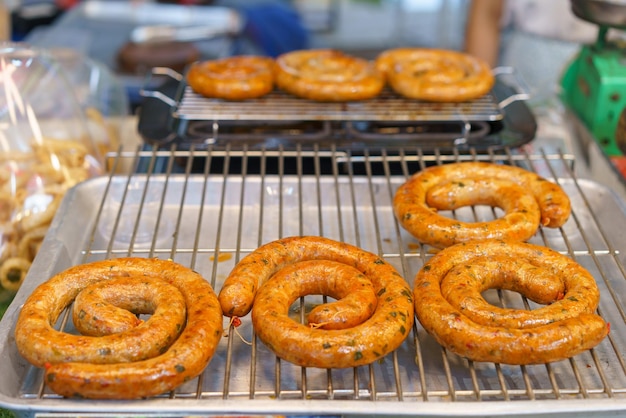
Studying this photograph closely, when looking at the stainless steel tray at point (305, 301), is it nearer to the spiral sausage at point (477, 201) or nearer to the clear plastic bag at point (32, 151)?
the spiral sausage at point (477, 201)

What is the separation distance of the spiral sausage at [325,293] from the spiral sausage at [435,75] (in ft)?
4.48

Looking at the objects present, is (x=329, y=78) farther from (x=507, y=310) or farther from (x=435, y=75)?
(x=507, y=310)

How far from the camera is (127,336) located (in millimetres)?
1824

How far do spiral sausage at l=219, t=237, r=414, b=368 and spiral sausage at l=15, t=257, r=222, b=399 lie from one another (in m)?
0.13

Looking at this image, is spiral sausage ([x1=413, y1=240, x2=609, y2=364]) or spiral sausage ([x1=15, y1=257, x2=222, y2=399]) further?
spiral sausage ([x1=413, y1=240, x2=609, y2=364])

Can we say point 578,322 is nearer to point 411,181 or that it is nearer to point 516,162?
point 411,181

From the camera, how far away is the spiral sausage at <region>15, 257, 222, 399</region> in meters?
1.70

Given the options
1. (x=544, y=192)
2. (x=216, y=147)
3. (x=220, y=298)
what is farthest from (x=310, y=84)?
(x=220, y=298)

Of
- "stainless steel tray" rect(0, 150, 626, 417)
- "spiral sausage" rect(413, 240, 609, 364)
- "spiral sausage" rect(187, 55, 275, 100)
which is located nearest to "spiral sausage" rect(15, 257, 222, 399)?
"stainless steel tray" rect(0, 150, 626, 417)

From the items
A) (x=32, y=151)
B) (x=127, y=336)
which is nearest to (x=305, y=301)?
(x=127, y=336)

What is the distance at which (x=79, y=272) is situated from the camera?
212 cm

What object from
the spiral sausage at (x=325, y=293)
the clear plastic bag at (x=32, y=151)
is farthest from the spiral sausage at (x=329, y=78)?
the spiral sausage at (x=325, y=293)

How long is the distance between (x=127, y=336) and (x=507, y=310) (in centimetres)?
107

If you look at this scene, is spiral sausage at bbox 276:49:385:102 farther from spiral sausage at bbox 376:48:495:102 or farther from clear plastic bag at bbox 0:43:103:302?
clear plastic bag at bbox 0:43:103:302
